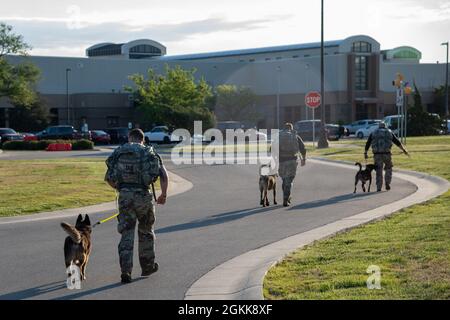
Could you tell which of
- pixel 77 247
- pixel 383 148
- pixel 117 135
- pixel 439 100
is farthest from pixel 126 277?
pixel 439 100

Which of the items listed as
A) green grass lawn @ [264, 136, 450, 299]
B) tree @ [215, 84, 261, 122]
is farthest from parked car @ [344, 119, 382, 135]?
green grass lawn @ [264, 136, 450, 299]

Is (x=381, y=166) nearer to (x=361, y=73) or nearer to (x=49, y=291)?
(x=49, y=291)

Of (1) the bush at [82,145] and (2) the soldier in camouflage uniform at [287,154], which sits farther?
(1) the bush at [82,145]

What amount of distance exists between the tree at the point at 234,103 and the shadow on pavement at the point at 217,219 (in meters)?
61.7

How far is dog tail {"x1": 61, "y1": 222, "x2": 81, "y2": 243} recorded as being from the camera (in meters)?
9.32

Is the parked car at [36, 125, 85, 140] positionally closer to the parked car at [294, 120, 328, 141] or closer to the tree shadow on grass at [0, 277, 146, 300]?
the parked car at [294, 120, 328, 141]

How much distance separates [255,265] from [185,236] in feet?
10.7

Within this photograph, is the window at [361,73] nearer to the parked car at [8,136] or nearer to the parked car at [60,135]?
the parked car at [60,135]

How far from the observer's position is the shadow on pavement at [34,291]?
9.21 meters

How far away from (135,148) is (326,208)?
8.63 metres

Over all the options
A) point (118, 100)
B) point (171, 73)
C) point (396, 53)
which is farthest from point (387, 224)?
point (396, 53)

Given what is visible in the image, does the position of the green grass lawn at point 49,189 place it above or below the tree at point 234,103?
below

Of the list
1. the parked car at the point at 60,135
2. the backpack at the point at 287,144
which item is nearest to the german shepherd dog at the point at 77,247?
the backpack at the point at 287,144

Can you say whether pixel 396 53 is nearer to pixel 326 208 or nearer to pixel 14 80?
pixel 14 80
